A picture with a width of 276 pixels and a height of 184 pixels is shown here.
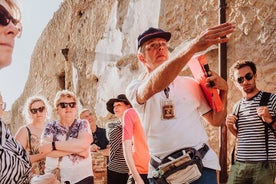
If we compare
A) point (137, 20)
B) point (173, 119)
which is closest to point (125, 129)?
point (173, 119)

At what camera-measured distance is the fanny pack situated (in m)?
2.62

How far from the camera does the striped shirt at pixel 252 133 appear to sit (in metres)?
3.84

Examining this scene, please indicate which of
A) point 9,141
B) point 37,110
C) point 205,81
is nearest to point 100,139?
point 37,110

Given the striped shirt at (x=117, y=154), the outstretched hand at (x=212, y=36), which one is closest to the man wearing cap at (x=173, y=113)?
the outstretched hand at (x=212, y=36)

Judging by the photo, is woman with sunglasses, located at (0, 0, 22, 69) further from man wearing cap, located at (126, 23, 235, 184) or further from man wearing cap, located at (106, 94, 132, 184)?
man wearing cap, located at (106, 94, 132, 184)

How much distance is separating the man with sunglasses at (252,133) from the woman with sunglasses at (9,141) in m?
2.80

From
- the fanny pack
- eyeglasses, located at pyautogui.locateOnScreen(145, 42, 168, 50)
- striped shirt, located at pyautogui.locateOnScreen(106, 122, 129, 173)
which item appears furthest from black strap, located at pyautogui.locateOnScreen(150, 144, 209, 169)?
striped shirt, located at pyautogui.locateOnScreen(106, 122, 129, 173)

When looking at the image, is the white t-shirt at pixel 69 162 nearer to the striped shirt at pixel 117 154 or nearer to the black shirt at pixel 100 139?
the striped shirt at pixel 117 154

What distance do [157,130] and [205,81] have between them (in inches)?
16.5

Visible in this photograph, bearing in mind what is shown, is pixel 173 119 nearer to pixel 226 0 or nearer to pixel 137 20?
pixel 226 0

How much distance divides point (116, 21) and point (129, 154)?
22.1ft

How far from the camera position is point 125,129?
4223 millimetres

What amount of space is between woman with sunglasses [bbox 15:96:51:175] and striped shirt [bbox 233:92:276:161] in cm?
178

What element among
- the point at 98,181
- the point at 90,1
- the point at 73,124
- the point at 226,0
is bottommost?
the point at 98,181
